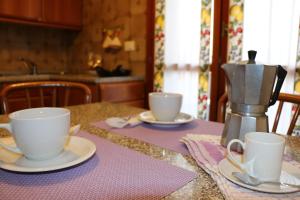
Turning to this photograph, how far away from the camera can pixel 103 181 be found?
19.3 inches

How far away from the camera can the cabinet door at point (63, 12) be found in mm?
2836

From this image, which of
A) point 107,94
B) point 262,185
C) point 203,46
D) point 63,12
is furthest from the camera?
point 63,12

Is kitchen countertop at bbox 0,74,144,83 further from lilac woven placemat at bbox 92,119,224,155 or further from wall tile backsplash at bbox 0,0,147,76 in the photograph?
lilac woven placemat at bbox 92,119,224,155

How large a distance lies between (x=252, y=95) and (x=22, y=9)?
2.70 metres

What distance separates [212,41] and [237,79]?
1.56 meters

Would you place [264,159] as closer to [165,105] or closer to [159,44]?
[165,105]

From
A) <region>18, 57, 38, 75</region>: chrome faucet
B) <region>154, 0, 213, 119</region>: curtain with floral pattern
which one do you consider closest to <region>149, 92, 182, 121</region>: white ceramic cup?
<region>154, 0, 213, 119</region>: curtain with floral pattern

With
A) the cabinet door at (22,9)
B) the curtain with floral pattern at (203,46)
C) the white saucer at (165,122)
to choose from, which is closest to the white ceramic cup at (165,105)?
the white saucer at (165,122)

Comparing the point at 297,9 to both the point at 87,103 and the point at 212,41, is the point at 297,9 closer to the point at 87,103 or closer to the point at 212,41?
the point at 212,41

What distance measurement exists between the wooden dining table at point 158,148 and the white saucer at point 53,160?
129mm

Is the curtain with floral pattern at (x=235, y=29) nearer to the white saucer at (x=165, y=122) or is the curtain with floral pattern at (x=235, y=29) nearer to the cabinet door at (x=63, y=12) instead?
the white saucer at (x=165, y=122)

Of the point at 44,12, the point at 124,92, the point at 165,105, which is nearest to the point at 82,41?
the point at 44,12

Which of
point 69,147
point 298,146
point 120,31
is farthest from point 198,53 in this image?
point 69,147

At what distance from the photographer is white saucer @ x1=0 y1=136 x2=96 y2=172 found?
510 mm
